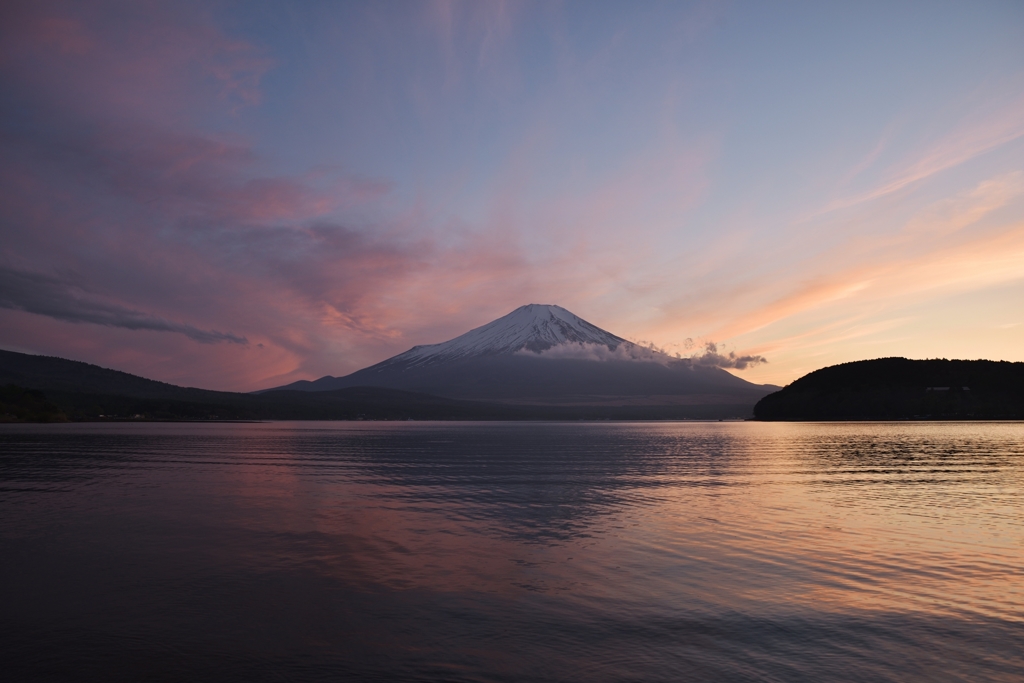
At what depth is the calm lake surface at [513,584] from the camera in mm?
10750

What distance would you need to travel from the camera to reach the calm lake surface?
10.8m

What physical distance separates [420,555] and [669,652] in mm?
9583

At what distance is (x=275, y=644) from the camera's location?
11.7 metres

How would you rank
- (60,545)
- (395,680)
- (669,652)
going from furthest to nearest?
(60,545)
(669,652)
(395,680)

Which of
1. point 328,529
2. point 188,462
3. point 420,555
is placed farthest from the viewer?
point 188,462

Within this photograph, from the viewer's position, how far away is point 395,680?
993 centimetres

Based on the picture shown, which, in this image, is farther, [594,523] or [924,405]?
[924,405]

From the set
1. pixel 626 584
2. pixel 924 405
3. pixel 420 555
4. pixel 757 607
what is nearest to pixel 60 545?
pixel 420 555

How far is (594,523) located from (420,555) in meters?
8.10

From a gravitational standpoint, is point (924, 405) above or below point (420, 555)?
above

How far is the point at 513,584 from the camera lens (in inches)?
617

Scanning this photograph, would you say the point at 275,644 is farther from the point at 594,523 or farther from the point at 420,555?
the point at 594,523

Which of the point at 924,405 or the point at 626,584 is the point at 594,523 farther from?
the point at 924,405

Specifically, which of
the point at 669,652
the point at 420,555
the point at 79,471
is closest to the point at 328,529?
the point at 420,555
